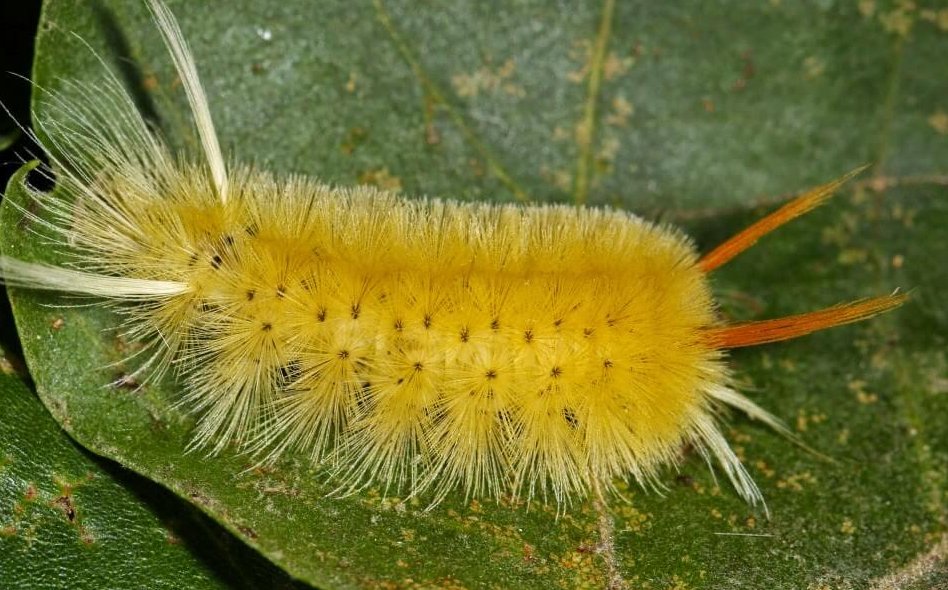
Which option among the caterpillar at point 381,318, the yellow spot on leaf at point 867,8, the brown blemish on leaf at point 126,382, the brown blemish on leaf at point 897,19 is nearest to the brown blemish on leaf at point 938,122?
the brown blemish on leaf at point 897,19

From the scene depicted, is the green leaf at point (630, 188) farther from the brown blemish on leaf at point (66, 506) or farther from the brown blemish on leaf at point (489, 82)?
the brown blemish on leaf at point (66, 506)

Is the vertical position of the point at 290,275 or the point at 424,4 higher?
the point at 424,4

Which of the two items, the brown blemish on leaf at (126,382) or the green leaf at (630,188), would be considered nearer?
the green leaf at (630,188)

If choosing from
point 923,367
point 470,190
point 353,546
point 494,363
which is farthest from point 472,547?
point 923,367

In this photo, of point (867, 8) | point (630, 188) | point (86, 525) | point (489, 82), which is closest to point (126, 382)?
point (86, 525)

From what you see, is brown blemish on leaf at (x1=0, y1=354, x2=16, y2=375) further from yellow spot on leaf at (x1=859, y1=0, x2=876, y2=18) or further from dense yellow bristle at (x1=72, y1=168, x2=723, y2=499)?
yellow spot on leaf at (x1=859, y1=0, x2=876, y2=18)

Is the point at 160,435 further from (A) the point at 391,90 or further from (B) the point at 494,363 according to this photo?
(A) the point at 391,90

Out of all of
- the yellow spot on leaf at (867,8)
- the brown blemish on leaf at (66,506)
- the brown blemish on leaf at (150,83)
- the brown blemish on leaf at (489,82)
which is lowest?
the brown blemish on leaf at (66,506)

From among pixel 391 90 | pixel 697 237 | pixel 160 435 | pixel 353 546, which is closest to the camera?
pixel 353 546
